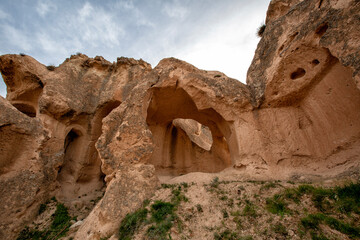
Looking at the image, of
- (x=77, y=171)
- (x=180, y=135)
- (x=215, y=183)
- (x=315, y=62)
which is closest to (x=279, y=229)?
(x=215, y=183)

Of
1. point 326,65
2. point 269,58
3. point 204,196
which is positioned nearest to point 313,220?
point 204,196

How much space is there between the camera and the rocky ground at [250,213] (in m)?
3.28

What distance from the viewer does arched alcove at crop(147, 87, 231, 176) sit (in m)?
9.51

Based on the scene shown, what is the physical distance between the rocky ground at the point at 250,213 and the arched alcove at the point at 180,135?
14.8 feet

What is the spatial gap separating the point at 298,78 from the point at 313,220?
220 inches

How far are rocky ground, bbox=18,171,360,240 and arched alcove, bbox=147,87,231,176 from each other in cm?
452

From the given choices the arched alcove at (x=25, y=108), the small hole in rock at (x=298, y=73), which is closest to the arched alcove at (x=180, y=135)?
the small hole in rock at (x=298, y=73)

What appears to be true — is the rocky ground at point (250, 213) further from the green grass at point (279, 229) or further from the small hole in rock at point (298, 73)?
the small hole in rock at point (298, 73)

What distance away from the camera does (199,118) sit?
36.0 feet

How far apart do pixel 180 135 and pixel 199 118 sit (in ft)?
10.6

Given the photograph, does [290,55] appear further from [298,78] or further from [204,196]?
[204,196]

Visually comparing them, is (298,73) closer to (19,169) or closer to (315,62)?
(315,62)

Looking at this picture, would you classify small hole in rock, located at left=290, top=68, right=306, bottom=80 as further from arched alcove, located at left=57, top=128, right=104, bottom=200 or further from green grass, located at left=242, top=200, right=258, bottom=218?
arched alcove, located at left=57, top=128, right=104, bottom=200

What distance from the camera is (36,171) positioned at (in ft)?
24.7
